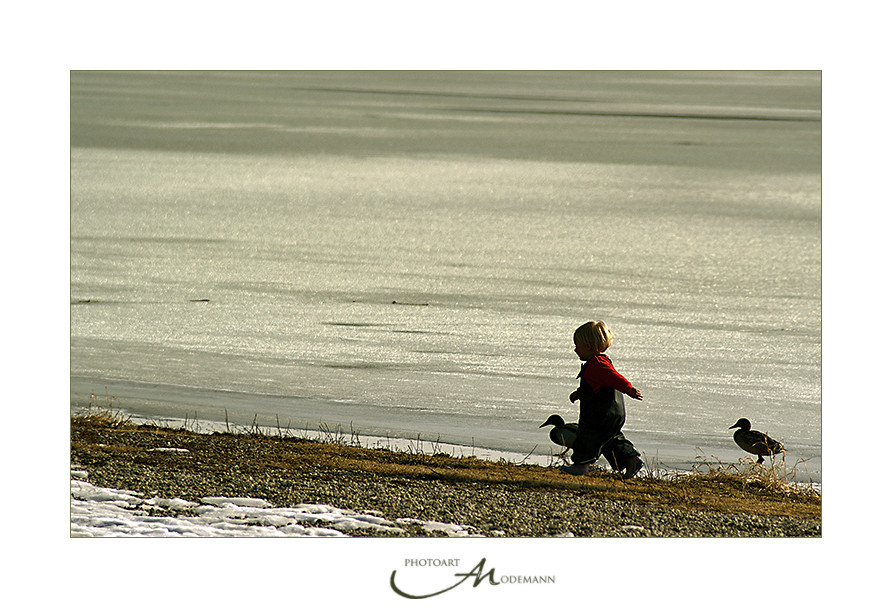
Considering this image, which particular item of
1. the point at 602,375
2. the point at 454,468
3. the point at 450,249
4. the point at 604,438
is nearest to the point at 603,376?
the point at 602,375

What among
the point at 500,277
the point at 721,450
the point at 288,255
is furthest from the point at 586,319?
the point at 288,255

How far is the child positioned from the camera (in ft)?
16.5

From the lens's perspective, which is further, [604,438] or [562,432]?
[562,432]

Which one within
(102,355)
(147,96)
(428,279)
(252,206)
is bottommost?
(102,355)

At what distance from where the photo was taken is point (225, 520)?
4.92 metres

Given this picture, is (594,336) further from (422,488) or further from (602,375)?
(422,488)

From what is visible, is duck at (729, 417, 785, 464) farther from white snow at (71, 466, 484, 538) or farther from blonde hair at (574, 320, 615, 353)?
white snow at (71, 466, 484, 538)

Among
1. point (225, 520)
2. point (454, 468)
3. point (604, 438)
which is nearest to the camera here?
point (225, 520)

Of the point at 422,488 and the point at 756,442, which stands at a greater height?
the point at 756,442

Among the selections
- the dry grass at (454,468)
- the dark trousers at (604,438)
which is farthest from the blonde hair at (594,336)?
the dry grass at (454,468)

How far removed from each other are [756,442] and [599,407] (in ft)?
3.57

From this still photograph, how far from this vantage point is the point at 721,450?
5.89 meters

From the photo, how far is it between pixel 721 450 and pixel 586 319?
201 cm

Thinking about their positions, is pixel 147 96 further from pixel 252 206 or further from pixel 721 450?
pixel 721 450
